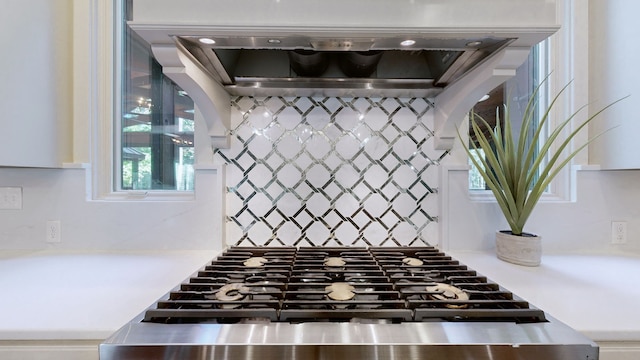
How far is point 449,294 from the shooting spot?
73 centimetres

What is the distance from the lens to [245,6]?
0.76 m

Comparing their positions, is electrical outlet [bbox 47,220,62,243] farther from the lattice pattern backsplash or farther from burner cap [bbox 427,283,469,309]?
burner cap [bbox 427,283,469,309]

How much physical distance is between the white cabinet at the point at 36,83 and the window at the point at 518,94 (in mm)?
1741

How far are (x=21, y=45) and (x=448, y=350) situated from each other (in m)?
1.62

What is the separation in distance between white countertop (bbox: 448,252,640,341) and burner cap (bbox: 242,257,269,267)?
2.35 feet

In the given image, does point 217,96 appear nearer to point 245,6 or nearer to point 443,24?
point 245,6

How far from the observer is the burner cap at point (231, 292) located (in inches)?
28.3

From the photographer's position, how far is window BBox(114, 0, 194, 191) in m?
1.36

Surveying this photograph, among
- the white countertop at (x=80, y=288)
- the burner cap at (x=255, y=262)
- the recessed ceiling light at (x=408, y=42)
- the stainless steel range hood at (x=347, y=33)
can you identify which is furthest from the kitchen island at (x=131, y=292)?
the recessed ceiling light at (x=408, y=42)

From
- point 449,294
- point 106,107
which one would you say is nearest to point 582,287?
point 449,294

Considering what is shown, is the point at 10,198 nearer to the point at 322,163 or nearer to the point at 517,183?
the point at 322,163

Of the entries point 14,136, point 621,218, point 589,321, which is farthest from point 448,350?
point 14,136

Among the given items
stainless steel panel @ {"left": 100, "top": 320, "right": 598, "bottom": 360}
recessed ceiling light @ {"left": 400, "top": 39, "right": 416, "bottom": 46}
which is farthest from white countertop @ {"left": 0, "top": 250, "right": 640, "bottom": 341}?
recessed ceiling light @ {"left": 400, "top": 39, "right": 416, "bottom": 46}

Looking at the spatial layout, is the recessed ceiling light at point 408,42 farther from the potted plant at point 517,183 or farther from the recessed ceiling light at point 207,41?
the recessed ceiling light at point 207,41
